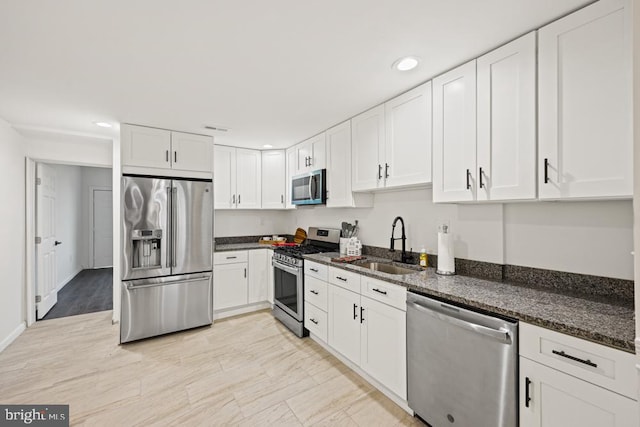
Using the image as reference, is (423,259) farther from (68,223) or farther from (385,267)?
(68,223)

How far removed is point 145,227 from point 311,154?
209 cm

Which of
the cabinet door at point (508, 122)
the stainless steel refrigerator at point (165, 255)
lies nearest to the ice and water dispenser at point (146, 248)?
the stainless steel refrigerator at point (165, 255)

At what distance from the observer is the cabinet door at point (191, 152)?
129 inches

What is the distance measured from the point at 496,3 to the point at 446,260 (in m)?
1.56

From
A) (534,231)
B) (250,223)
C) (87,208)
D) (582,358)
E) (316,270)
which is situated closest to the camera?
(582,358)

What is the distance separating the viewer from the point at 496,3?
1.34m

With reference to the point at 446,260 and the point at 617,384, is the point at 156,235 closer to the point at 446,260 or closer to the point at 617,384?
the point at 446,260

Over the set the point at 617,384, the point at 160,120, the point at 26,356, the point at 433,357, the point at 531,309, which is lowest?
the point at 26,356

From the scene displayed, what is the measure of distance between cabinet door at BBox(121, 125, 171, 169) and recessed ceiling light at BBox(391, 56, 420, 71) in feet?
8.66

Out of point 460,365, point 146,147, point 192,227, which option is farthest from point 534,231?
point 146,147

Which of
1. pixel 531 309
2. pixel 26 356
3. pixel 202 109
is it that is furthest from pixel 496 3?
pixel 26 356

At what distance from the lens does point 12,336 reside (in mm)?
3064

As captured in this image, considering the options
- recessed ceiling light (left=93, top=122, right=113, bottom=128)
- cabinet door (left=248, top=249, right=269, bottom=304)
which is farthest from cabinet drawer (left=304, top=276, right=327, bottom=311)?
recessed ceiling light (left=93, top=122, right=113, bottom=128)

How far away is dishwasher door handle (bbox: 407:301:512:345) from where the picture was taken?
1338 mm
